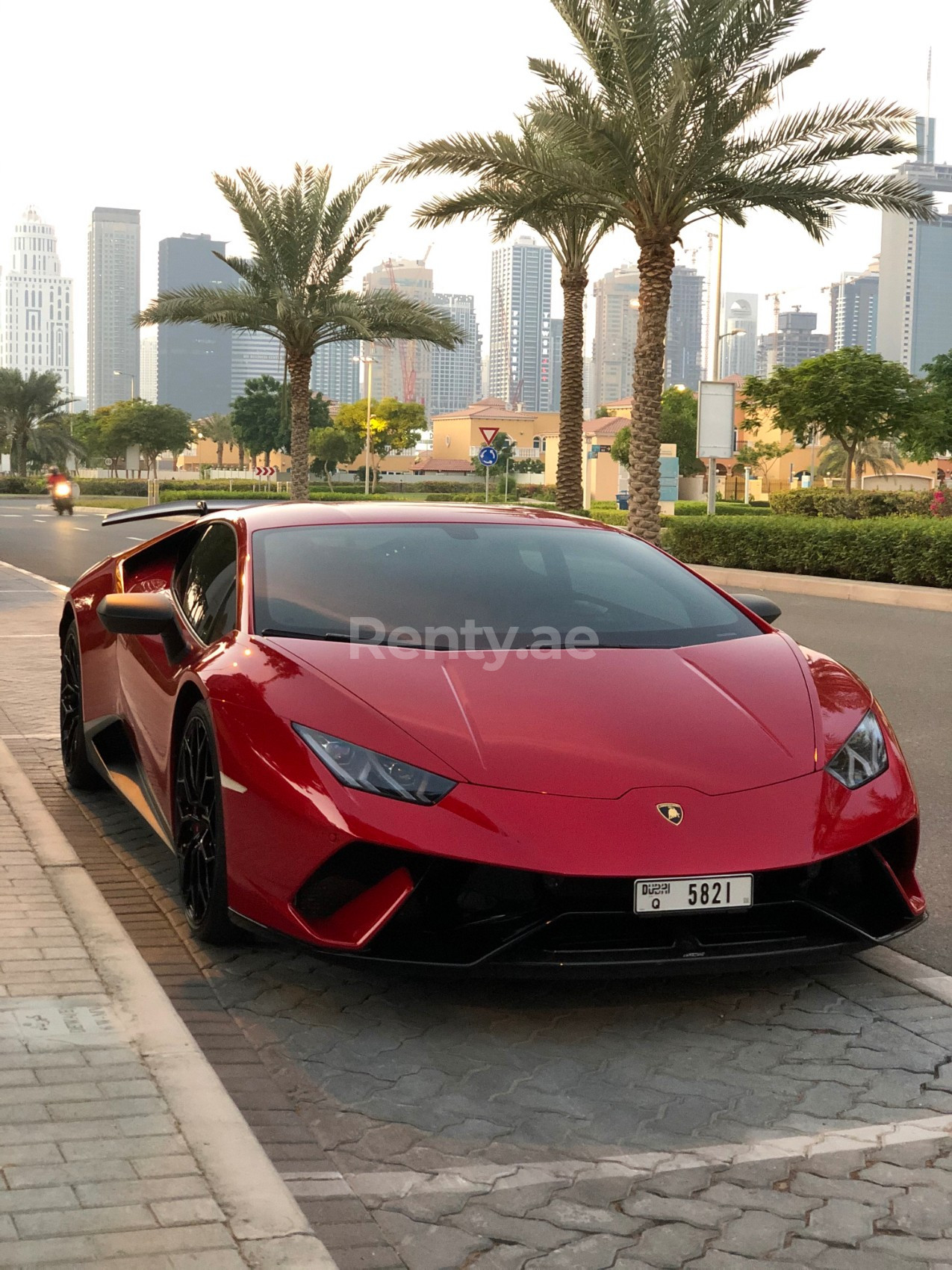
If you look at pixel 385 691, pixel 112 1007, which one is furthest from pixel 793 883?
pixel 112 1007

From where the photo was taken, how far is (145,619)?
484 cm

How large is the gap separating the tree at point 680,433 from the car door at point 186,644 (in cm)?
7874

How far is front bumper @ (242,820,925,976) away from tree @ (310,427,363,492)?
108 m

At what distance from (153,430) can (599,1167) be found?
96012mm

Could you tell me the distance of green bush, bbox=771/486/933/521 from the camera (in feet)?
113

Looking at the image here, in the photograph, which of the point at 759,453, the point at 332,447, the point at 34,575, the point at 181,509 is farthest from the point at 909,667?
the point at 332,447

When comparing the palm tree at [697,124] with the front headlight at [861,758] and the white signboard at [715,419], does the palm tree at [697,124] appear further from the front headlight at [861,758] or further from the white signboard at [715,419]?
the front headlight at [861,758]

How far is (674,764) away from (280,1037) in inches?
46.6

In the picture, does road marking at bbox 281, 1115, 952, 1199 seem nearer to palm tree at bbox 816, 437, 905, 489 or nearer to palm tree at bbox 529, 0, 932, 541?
palm tree at bbox 529, 0, 932, 541

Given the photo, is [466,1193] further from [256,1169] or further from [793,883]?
[793,883]

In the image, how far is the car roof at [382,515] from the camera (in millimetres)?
4992

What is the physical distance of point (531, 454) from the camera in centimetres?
15225

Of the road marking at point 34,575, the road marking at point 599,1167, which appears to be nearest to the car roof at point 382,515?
the road marking at point 599,1167

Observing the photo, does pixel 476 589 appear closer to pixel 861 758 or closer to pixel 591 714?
pixel 591 714
